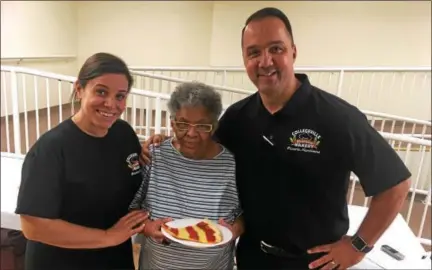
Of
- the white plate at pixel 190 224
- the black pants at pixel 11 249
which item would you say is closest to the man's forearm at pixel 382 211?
the white plate at pixel 190 224

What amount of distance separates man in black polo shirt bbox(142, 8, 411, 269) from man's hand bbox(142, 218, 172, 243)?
0.83 ft

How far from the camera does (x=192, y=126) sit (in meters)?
1.37

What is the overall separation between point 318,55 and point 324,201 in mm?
5114

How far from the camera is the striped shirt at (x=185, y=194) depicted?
1.39 m

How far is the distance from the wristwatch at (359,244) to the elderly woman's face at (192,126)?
26.3 inches

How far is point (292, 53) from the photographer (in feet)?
4.18

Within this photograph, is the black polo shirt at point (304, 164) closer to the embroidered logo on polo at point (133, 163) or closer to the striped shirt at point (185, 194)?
the striped shirt at point (185, 194)

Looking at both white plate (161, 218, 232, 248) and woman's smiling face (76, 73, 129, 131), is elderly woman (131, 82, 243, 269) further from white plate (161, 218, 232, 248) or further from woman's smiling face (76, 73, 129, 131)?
woman's smiling face (76, 73, 129, 131)

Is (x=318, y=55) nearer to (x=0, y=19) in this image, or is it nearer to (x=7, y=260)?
(x=0, y=19)

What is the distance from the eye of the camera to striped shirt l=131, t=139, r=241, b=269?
139 cm

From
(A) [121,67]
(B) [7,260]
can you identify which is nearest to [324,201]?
(A) [121,67]

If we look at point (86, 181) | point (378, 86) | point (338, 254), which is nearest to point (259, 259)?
point (338, 254)

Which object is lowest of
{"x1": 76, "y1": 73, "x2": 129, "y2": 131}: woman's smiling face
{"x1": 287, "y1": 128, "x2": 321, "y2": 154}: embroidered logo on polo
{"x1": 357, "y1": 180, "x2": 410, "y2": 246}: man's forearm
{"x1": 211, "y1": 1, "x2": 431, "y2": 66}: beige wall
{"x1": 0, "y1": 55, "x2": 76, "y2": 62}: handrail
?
{"x1": 357, "y1": 180, "x2": 410, "y2": 246}: man's forearm

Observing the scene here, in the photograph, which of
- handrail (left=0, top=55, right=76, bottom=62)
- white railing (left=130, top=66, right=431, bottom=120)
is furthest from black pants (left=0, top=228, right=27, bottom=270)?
white railing (left=130, top=66, right=431, bottom=120)
